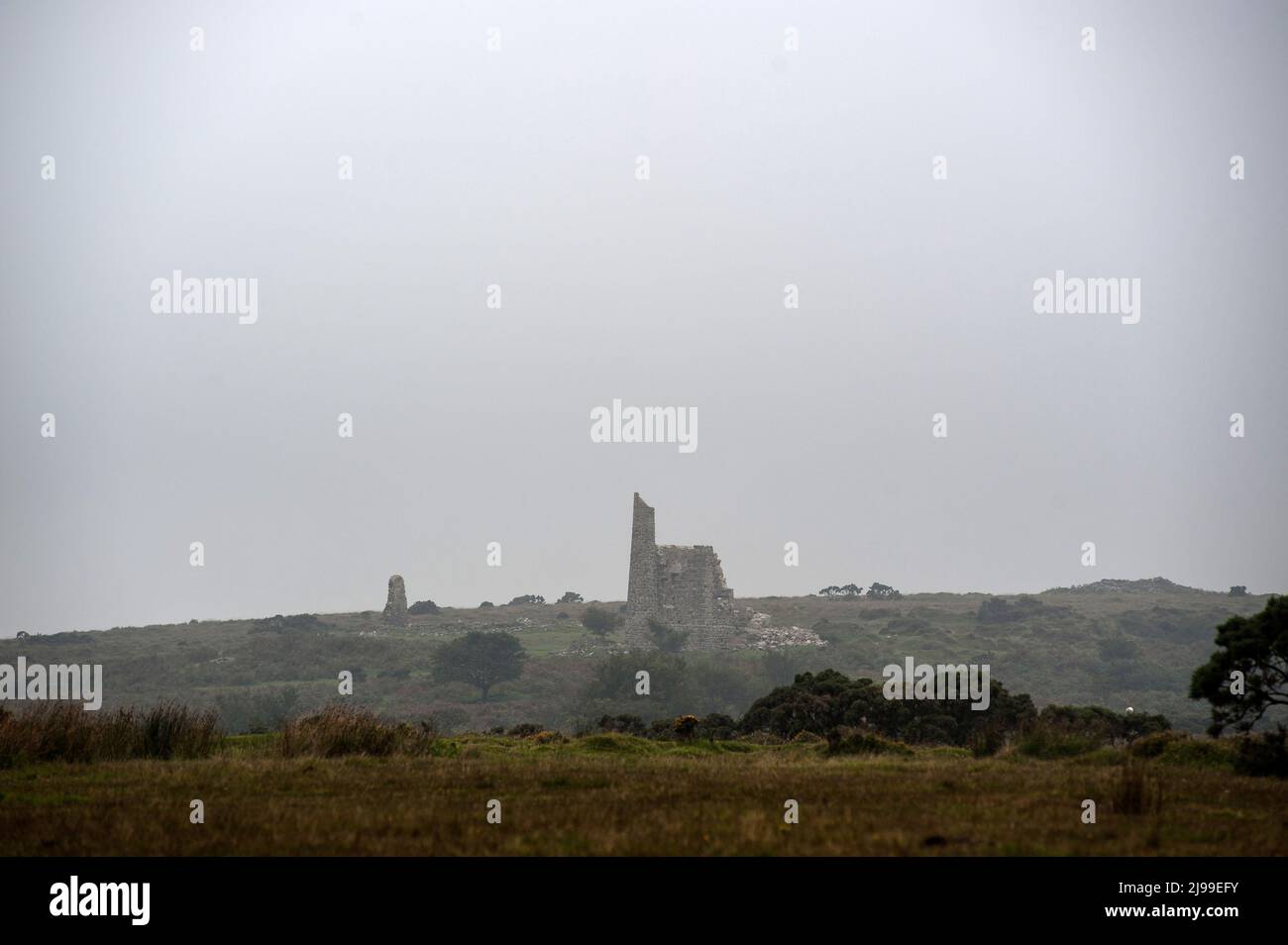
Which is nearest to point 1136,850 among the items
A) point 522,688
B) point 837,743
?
point 837,743

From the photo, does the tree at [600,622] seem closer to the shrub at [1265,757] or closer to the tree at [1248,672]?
the tree at [1248,672]

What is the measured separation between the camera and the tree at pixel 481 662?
81.5 m

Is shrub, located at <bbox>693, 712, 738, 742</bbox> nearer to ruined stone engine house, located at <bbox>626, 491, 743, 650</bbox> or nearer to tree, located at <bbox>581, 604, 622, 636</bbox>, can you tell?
ruined stone engine house, located at <bbox>626, 491, 743, 650</bbox>

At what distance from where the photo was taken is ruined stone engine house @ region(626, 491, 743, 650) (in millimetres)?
88625

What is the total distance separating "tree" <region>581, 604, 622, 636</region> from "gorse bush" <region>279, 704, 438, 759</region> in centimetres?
7866

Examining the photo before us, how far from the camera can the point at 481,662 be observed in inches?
3241

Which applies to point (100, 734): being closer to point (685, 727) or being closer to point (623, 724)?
point (685, 727)

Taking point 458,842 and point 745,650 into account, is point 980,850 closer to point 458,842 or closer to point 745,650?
point 458,842

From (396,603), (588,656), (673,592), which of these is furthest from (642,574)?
(396,603)

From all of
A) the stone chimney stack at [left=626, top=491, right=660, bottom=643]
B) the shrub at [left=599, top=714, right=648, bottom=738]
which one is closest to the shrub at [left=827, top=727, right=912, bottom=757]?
the shrub at [left=599, top=714, right=648, bottom=738]

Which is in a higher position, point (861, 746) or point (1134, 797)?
point (1134, 797)

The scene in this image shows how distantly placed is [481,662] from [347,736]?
203 feet

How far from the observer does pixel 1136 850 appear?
9.98m

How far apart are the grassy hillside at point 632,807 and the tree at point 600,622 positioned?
3257 inches
